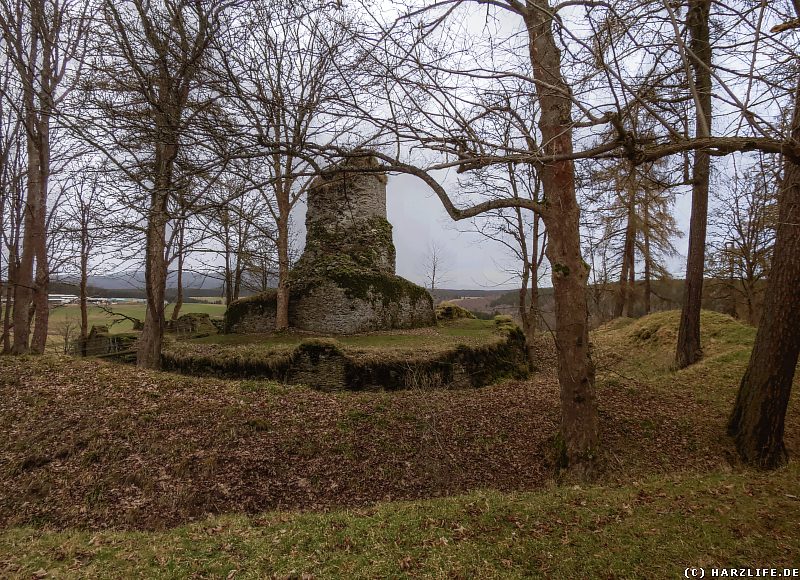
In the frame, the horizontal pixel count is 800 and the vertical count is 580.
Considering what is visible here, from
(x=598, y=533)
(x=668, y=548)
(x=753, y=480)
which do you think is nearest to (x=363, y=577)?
(x=598, y=533)

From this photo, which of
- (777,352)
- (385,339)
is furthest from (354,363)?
(777,352)

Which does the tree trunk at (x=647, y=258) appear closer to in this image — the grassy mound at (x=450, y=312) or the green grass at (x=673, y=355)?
the green grass at (x=673, y=355)

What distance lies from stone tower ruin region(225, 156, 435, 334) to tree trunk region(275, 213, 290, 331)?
20.5 inches

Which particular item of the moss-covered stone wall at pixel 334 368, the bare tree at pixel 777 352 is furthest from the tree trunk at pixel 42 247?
the bare tree at pixel 777 352

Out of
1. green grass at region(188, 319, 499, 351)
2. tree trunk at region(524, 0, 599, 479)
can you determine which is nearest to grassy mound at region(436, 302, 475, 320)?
green grass at region(188, 319, 499, 351)

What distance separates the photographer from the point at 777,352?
5.15 m

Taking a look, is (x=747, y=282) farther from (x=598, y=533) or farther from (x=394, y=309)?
(x=598, y=533)

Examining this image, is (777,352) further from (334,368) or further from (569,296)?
(334,368)

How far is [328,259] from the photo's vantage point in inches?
599

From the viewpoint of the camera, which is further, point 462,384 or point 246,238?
point 246,238

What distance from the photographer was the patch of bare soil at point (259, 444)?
205 inches

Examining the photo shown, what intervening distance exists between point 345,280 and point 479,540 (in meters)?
11.4

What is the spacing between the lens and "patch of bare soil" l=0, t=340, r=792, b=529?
17.1 ft

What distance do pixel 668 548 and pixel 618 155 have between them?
3.06 meters
